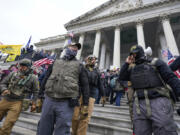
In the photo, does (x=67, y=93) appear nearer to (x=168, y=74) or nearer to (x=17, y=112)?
(x=168, y=74)

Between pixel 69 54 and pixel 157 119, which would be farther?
pixel 69 54

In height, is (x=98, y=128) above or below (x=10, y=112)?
below

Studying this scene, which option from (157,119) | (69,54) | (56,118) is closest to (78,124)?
(56,118)

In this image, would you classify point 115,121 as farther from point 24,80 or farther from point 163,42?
point 163,42

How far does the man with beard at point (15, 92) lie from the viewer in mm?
2683

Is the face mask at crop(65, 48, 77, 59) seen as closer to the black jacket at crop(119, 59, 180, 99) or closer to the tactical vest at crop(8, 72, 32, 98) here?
the black jacket at crop(119, 59, 180, 99)

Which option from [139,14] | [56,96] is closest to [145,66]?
[56,96]

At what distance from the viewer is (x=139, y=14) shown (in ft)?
54.2

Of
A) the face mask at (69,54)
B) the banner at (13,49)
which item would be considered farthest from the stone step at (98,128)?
the banner at (13,49)

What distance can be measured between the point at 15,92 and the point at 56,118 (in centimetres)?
184

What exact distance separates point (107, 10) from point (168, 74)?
21.2m

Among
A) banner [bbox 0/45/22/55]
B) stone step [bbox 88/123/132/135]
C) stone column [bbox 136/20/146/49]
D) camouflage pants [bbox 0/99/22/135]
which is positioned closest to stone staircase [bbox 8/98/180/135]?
stone step [bbox 88/123/132/135]

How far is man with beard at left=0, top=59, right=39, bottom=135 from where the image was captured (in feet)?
8.80

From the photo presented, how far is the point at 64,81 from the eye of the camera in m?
2.00
